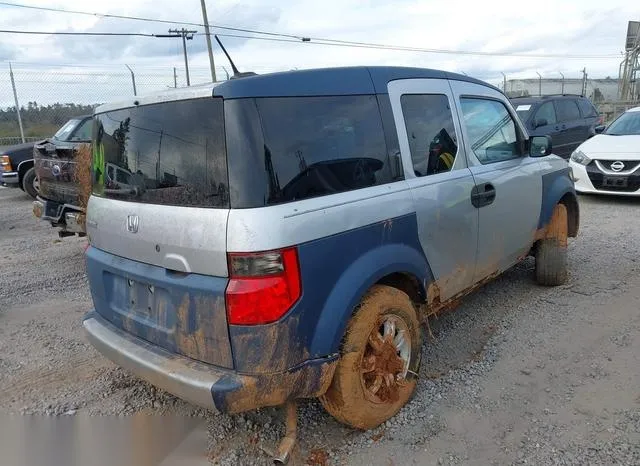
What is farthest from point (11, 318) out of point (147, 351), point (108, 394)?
point (147, 351)

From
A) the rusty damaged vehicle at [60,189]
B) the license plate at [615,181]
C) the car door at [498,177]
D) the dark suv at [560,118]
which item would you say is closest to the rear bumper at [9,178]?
the rusty damaged vehicle at [60,189]

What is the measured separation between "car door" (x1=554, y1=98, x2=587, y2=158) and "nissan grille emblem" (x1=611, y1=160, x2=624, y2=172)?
3102 millimetres

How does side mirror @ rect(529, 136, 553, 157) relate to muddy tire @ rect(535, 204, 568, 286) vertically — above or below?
above

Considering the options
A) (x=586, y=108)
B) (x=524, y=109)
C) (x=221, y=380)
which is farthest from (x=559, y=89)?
(x=221, y=380)

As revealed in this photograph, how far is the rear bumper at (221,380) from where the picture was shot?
232 centimetres

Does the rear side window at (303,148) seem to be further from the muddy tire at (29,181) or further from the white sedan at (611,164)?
the muddy tire at (29,181)

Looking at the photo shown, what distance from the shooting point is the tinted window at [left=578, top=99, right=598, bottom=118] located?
12938 millimetres

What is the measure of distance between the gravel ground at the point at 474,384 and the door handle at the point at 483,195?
43.1 inches

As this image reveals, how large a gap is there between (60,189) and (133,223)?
3870mm

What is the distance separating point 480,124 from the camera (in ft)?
12.6

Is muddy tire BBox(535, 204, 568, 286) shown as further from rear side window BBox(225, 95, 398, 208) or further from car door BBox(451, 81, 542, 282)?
rear side window BBox(225, 95, 398, 208)

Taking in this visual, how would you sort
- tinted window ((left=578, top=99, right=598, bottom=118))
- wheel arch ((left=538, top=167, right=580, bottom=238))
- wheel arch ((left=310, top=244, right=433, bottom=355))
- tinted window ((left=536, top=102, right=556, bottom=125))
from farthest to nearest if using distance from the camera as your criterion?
tinted window ((left=578, top=99, right=598, bottom=118)) → tinted window ((left=536, top=102, right=556, bottom=125)) → wheel arch ((left=538, top=167, right=580, bottom=238)) → wheel arch ((left=310, top=244, right=433, bottom=355))

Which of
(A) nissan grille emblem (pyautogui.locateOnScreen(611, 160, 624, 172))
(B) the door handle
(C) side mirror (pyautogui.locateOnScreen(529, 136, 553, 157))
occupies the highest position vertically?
(C) side mirror (pyautogui.locateOnScreen(529, 136, 553, 157))

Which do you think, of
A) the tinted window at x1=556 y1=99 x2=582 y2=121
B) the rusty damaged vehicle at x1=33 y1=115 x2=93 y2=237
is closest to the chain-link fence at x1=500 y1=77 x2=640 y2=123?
the tinted window at x1=556 y1=99 x2=582 y2=121
